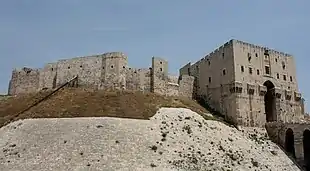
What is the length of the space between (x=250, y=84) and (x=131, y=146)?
2530 centimetres

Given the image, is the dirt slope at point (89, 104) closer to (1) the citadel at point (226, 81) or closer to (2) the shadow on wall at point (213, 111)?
(2) the shadow on wall at point (213, 111)

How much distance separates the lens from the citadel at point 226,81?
5659 centimetres

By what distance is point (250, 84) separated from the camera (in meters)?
57.8

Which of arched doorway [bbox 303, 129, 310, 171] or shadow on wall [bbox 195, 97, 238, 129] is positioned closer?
arched doorway [bbox 303, 129, 310, 171]

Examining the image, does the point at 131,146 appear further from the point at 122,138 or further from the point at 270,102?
A: the point at 270,102

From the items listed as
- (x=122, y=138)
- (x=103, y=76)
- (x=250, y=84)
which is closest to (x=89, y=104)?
(x=103, y=76)

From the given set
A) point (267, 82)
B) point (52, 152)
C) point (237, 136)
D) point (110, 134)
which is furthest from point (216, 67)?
point (52, 152)

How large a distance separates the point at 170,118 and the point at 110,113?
6951 millimetres

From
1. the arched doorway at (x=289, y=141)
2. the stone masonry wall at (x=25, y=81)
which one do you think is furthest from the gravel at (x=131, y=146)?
the stone masonry wall at (x=25, y=81)

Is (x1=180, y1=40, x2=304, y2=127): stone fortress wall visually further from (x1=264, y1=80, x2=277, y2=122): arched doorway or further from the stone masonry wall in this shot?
the stone masonry wall

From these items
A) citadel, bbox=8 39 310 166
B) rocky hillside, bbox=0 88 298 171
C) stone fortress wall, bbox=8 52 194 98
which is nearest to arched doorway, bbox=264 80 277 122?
citadel, bbox=8 39 310 166

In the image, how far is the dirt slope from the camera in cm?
4669

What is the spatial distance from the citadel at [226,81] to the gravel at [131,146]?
8402mm

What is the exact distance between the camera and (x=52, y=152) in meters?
38.2
